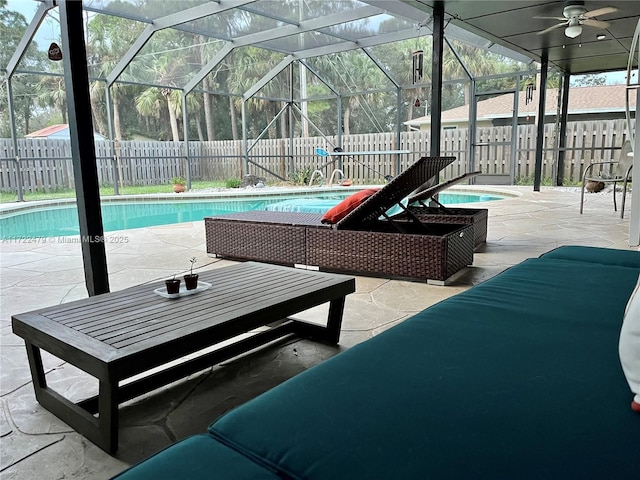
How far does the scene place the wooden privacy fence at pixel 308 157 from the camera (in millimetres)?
11047

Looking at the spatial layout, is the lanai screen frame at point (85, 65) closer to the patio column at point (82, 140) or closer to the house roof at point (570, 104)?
the patio column at point (82, 140)

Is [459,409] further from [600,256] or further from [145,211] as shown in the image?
[145,211]

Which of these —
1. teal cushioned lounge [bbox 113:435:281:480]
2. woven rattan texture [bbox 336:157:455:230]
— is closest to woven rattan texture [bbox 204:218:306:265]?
woven rattan texture [bbox 336:157:455:230]

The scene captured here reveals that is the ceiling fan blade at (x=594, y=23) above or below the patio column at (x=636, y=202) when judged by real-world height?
above

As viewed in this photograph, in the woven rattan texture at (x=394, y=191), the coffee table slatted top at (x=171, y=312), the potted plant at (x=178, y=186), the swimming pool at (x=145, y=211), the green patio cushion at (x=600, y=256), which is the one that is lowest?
the swimming pool at (x=145, y=211)

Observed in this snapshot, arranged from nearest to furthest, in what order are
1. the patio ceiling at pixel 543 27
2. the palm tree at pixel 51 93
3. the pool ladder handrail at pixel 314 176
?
1. the patio ceiling at pixel 543 27
2. the pool ladder handrail at pixel 314 176
3. the palm tree at pixel 51 93

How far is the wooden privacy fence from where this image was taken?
435 inches

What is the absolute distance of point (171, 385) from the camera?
1.95m

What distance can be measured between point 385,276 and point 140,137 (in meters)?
18.0

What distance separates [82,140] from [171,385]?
4.98ft

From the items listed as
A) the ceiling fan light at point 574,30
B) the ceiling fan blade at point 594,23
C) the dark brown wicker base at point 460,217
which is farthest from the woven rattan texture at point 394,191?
the ceiling fan blade at point 594,23

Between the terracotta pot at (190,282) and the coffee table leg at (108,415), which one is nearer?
the coffee table leg at (108,415)

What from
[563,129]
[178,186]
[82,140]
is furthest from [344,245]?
[563,129]

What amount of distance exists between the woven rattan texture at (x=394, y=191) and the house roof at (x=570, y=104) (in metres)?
10.7
